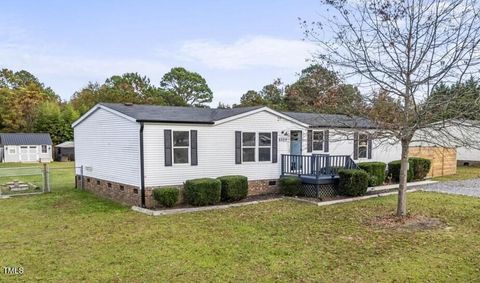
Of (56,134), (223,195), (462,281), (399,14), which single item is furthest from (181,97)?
(462,281)

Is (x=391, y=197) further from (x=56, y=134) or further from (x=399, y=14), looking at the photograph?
(x=56, y=134)

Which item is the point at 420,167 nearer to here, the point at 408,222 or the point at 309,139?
the point at 309,139

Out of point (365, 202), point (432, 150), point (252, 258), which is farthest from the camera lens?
point (432, 150)

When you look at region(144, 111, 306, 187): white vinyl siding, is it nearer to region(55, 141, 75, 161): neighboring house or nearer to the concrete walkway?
the concrete walkway

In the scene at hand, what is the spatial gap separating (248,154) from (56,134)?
3567 cm

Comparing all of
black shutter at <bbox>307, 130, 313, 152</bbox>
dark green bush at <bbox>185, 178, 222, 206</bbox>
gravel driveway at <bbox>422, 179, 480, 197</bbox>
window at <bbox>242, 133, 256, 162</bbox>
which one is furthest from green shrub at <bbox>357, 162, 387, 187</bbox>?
dark green bush at <bbox>185, 178, 222, 206</bbox>

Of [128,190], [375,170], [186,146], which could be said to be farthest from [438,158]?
[128,190]

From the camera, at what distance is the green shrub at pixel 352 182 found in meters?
12.4

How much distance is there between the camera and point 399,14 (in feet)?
27.7

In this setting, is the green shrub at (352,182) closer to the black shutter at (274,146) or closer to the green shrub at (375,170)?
the green shrub at (375,170)

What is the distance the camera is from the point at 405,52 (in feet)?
28.3

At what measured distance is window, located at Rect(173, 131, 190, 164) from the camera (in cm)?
1141

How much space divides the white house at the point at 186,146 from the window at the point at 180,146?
0.03 metres

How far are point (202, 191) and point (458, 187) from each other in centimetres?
1065
